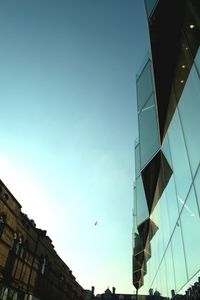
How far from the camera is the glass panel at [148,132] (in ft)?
37.4

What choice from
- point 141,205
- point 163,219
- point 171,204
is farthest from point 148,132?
point 141,205

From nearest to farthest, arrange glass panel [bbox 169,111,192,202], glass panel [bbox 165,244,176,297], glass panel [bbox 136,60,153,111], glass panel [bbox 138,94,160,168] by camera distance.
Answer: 1. glass panel [bbox 169,111,192,202]
2. glass panel [bbox 165,244,176,297]
3. glass panel [bbox 138,94,160,168]
4. glass panel [bbox 136,60,153,111]

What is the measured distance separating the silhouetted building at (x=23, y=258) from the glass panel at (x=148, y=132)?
702cm

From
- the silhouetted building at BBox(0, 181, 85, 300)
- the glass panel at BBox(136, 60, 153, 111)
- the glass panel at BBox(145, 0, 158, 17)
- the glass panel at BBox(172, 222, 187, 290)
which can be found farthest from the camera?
the silhouetted building at BBox(0, 181, 85, 300)

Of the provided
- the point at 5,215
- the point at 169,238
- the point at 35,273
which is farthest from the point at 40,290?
the point at 169,238

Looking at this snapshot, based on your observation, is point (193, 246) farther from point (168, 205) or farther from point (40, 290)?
point (40, 290)

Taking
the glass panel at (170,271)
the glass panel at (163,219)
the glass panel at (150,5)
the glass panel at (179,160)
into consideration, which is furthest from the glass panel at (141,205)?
the glass panel at (150,5)

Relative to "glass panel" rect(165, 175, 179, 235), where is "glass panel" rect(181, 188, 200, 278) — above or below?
below

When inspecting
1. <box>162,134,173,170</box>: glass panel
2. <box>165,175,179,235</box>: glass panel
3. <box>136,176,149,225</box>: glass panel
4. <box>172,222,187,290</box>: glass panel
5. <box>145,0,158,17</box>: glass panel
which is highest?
<box>145,0,158,17</box>: glass panel

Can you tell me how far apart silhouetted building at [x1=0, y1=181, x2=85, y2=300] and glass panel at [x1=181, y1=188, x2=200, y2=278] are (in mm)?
9538

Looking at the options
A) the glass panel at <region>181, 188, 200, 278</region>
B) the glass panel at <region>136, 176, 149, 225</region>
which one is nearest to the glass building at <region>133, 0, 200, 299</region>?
the glass panel at <region>181, 188, 200, 278</region>

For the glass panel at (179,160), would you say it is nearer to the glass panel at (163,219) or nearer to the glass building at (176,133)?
the glass building at (176,133)

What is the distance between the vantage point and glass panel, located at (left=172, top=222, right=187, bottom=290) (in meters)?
7.38

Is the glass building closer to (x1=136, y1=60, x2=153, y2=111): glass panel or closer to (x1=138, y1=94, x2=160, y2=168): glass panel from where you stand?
(x1=138, y1=94, x2=160, y2=168): glass panel
